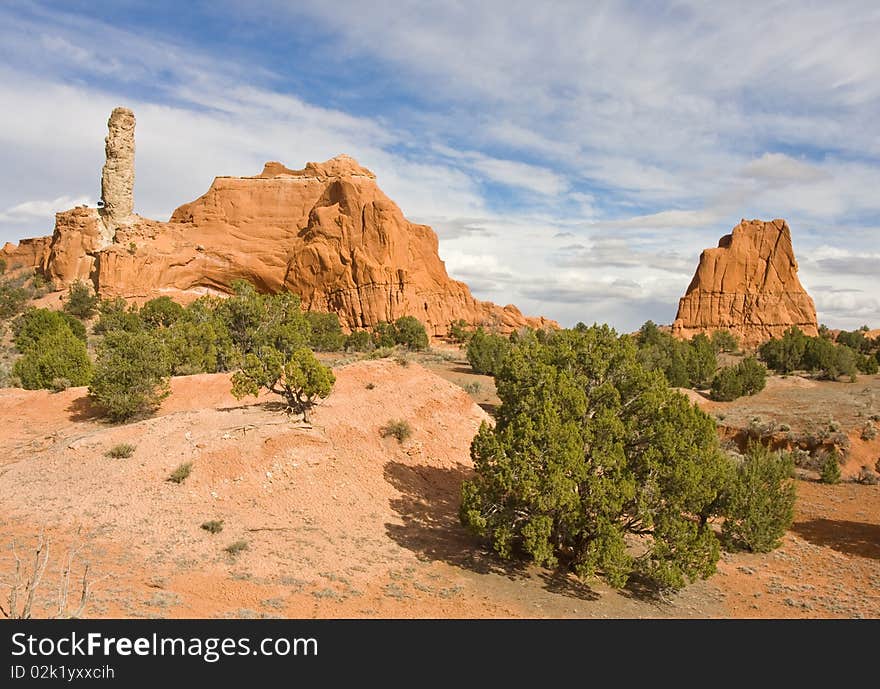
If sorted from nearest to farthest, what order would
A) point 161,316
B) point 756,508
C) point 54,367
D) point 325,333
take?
1. point 756,508
2. point 54,367
3. point 161,316
4. point 325,333

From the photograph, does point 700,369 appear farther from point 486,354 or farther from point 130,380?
point 130,380

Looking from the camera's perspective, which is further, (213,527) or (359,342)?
(359,342)

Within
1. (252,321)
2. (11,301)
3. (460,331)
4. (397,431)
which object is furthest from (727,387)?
(11,301)

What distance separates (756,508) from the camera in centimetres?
1672

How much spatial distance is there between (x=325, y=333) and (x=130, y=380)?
30709 mm

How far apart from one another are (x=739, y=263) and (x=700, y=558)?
258 feet

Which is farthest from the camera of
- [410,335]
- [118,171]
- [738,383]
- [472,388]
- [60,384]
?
[118,171]

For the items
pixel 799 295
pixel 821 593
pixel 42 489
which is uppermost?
Result: pixel 799 295

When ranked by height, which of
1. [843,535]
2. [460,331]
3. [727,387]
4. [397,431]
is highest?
[460,331]

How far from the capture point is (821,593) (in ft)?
46.6

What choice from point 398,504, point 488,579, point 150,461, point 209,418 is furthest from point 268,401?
point 488,579

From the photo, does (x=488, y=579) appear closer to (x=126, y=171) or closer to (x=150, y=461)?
(x=150, y=461)

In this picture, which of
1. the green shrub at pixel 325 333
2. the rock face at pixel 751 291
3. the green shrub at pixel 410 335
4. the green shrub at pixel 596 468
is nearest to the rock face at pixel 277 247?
the green shrub at pixel 410 335

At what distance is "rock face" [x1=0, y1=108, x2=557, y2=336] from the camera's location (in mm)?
57969
